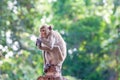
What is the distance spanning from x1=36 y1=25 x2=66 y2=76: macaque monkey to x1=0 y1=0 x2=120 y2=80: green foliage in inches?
217

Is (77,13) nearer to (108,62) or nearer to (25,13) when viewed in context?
(108,62)

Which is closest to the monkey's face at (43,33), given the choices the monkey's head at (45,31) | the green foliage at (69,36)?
the monkey's head at (45,31)

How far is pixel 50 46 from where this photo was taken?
6.10m

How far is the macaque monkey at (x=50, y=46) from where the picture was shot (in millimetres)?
6098

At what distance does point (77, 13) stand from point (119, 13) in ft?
12.9

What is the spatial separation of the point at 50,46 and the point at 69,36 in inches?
499

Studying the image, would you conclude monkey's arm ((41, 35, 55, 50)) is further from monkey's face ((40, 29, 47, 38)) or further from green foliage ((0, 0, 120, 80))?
green foliage ((0, 0, 120, 80))

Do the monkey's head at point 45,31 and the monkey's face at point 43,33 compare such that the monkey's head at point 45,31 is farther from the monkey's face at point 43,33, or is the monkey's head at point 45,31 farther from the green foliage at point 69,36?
the green foliage at point 69,36

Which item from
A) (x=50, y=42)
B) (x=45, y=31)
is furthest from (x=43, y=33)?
(x=50, y=42)

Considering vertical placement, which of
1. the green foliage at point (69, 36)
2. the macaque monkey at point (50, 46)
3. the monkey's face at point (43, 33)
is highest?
the monkey's face at point (43, 33)

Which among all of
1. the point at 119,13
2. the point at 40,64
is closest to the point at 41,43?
the point at 40,64

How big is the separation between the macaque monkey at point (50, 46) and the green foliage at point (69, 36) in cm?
551

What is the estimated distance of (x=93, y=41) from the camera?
61.0 feet

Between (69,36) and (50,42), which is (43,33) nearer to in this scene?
(50,42)
